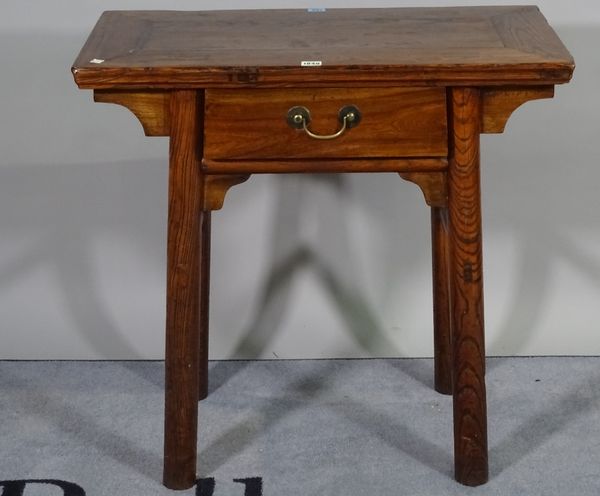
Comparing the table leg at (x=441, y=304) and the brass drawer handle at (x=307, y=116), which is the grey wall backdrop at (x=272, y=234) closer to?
the table leg at (x=441, y=304)

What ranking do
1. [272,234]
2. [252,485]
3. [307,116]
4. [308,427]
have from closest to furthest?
1. [307,116]
2. [252,485]
3. [308,427]
4. [272,234]

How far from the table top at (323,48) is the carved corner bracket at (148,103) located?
38mm

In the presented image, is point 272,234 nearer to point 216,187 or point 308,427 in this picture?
point 308,427

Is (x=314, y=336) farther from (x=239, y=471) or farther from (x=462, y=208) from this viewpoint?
(x=462, y=208)

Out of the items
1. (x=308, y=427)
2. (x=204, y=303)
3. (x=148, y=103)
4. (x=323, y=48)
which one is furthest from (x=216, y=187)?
(x=308, y=427)

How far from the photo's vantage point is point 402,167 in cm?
212

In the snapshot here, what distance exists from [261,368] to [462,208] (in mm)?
747

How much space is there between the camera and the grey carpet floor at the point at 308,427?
2.29 metres

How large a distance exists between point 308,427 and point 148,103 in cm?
71

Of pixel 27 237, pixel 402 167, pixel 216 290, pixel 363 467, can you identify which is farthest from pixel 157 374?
pixel 402 167

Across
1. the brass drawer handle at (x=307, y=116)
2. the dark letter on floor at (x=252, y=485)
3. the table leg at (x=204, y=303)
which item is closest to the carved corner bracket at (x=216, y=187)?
the brass drawer handle at (x=307, y=116)

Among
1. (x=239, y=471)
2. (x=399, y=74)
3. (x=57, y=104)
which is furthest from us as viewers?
(x=57, y=104)

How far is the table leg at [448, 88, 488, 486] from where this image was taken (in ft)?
6.93

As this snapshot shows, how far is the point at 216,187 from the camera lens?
2.16 metres
